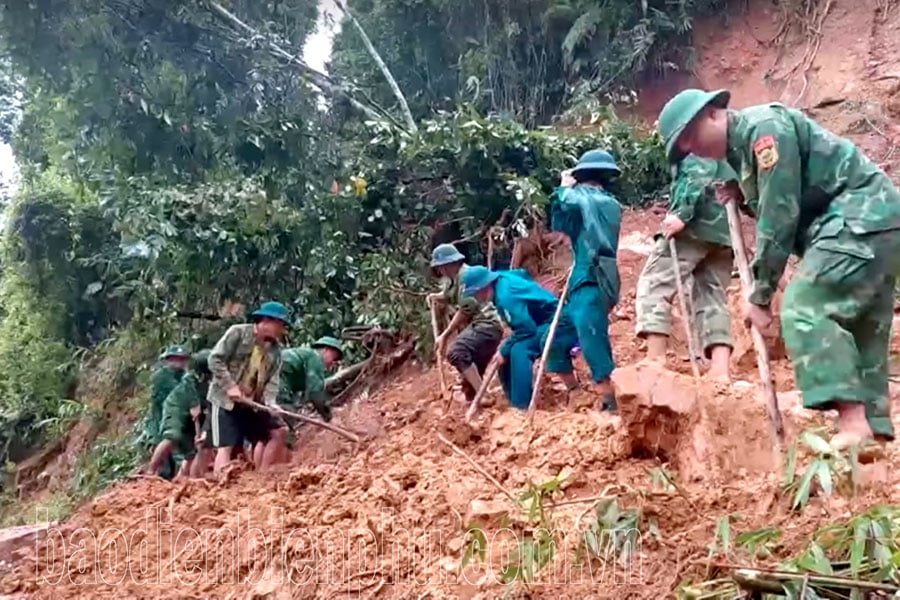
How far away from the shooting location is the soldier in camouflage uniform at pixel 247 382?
6.70 metres

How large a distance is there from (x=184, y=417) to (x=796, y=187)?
19.3 feet

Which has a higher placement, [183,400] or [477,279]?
[477,279]

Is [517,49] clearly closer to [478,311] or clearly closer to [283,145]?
[283,145]

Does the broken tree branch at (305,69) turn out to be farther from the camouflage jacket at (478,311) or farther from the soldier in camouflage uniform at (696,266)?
the soldier in camouflage uniform at (696,266)

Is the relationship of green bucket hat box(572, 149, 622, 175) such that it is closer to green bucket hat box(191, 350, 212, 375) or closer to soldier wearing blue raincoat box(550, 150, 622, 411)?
soldier wearing blue raincoat box(550, 150, 622, 411)

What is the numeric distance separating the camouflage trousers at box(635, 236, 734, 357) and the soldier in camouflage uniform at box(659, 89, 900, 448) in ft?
5.05

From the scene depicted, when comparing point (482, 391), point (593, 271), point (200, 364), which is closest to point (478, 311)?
point (482, 391)

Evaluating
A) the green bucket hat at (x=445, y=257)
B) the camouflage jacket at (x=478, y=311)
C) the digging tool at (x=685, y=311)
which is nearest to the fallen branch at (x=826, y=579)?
the digging tool at (x=685, y=311)

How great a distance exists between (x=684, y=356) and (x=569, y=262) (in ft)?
9.08

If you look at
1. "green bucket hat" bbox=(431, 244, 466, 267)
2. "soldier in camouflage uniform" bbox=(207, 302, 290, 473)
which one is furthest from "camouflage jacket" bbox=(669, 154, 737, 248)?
"soldier in camouflage uniform" bbox=(207, 302, 290, 473)

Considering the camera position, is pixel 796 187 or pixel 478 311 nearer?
pixel 796 187

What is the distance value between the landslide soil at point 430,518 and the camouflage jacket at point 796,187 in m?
0.76

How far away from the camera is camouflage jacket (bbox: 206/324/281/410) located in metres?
6.66

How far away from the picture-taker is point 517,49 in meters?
11.8
